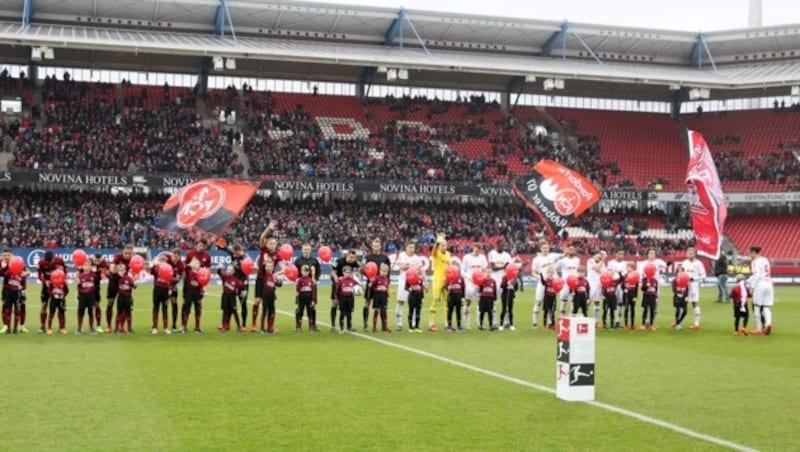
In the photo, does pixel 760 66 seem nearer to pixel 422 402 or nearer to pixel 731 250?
pixel 731 250

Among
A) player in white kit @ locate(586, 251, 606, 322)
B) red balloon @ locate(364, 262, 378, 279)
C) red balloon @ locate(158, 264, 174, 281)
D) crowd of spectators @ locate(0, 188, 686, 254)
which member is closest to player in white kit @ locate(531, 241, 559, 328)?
player in white kit @ locate(586, 251, 606, 322)

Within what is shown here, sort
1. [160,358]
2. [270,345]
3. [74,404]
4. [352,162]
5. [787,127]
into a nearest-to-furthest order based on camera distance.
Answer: [74,404], [160,358], [270,345], [352,162], [787,127]

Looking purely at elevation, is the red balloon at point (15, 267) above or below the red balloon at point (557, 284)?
above

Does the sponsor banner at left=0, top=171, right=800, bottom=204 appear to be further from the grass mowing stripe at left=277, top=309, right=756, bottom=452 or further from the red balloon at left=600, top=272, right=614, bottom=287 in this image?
the grass mowing stripe at left=277, top=309, right=756, bottom=452

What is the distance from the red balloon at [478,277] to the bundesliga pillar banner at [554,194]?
2.11m

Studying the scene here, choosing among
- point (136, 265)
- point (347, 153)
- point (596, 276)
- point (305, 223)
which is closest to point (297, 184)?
point (305, 223)

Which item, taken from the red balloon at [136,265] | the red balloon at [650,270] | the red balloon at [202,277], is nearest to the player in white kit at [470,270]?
the red balloon at [650,270]

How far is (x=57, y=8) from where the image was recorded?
1943 inches

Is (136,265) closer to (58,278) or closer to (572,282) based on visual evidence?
(58,278)

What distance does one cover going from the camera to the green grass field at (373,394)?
30.1 feet

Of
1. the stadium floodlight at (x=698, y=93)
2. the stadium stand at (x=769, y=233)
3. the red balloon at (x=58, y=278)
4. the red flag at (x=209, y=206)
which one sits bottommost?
the red balloon at (x=58, y=278)

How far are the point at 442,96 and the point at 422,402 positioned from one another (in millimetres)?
50368

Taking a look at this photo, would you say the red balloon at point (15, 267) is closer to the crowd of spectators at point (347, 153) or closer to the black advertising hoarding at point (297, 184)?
the black advertising hoarding at point (297, 184)

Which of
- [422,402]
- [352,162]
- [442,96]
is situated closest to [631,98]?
[442,96]
